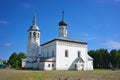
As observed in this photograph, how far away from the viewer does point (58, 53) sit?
42.4 m

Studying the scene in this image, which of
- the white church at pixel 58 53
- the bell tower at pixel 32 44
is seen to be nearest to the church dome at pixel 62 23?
the white church at pixel 58 53

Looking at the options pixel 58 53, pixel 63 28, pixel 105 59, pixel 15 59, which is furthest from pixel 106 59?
pixel 15 59

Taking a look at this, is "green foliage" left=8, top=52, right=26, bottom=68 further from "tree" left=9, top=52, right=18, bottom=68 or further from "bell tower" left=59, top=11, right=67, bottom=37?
"bell tower" left=59, top=11, right=67, bottom=37

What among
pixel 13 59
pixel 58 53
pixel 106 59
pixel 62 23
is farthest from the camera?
pixel 13 59

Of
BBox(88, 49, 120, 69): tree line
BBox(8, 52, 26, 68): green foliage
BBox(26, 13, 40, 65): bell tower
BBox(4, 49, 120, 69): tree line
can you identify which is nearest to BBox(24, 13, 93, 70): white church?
BBox(26, 13, 40, 65): bell tower

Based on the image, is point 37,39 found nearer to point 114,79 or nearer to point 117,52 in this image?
point 117,52

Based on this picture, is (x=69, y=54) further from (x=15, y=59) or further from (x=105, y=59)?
(x=15, y=59)

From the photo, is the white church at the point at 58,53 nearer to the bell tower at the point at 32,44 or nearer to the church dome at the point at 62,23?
the bell tower at the point at 32,44

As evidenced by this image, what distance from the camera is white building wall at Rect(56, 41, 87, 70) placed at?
42.3 meters

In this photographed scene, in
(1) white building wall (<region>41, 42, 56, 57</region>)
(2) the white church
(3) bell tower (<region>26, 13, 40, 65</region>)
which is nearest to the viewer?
(2) the white church

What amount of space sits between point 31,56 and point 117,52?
29.2 metres

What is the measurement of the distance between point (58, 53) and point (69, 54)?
296 centimetres

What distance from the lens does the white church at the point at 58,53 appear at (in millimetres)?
42156

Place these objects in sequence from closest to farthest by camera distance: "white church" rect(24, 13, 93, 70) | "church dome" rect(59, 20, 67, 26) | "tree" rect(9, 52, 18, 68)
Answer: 1. "white church" rect(24, 13, 93, 70)
2. "church dome" rect(59, 20, 67, 26)
3. "tree" rect(9, 52, 18, 68)
